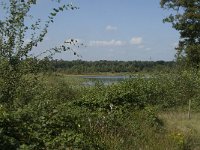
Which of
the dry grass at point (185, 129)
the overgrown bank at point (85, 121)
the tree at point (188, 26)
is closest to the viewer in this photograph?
the overgrown bank at point (85, 121)

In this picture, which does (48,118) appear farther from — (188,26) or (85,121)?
(188,26)

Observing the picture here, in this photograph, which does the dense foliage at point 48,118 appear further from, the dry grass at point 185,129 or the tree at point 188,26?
the tree at point 188,26

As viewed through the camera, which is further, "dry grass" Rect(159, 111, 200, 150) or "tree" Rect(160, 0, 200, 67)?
"tree" Rect(160, 0, 200, 67)

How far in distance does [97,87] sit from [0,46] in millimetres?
10814

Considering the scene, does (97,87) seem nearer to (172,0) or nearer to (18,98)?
(18,98)

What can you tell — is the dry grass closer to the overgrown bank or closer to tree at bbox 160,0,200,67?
the overgrown bank

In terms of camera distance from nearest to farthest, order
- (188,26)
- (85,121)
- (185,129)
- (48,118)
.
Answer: (48,118) → (85,121) → (185,129) → (188,26)

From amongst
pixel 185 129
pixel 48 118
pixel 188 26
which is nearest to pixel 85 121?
pixel 48 118

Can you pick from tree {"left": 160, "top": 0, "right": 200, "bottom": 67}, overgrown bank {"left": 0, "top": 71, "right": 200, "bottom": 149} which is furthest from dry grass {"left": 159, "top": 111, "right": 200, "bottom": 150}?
tree {"left": 160, "top": 0, "right": 200, "bottom": 67}

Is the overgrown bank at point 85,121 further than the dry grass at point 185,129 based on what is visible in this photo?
No

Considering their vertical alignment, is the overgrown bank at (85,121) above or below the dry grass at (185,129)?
above

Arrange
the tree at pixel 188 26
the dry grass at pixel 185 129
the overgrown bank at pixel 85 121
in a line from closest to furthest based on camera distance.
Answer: the overgrown bank at pixel 85 121
the dry grass at pixel 185 129
the tree at pixel 188 26

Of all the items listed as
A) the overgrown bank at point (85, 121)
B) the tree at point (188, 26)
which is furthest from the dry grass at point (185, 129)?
the tree at point (188, 26)

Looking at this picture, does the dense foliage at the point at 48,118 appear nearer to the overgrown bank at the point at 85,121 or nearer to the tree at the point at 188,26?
the overgrown bank at the point at 85,121
